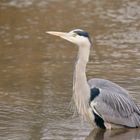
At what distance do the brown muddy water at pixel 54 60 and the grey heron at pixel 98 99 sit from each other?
161 mm

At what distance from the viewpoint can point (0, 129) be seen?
9188mm

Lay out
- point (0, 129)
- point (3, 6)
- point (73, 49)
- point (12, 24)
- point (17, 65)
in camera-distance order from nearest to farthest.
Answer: point (0, 129)
point (17, 65)
point (73, 49)
point (12, 24)
point (3, 6)

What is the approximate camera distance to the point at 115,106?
9484mm

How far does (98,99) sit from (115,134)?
0.51m

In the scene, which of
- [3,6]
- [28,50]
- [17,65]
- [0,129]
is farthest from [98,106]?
[3,6]

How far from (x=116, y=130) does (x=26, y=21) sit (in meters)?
6.79

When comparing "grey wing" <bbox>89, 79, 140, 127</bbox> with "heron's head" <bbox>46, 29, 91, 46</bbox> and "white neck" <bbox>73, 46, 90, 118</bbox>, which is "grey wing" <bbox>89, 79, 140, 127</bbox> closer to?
"white neck" <bbox>73, 46, 90, 118</bbox>

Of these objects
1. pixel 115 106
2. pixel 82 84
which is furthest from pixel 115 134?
pixel 82 84

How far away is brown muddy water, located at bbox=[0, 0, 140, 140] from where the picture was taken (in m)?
9.38

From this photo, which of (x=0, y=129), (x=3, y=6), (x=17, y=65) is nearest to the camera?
(x=0, y=129)

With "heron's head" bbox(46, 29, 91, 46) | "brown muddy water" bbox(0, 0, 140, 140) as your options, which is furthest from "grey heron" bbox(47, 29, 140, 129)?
"brown muddy water" bbox(0, 0, 140, 140)

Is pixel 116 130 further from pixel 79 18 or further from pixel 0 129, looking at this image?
pixel 79 18

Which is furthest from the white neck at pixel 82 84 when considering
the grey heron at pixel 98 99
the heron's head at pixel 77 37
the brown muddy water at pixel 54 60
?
the brown muddy water at pixel 54 60

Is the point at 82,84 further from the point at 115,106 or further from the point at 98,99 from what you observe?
the point at 115,106
